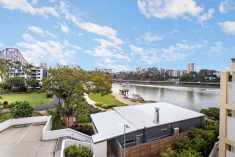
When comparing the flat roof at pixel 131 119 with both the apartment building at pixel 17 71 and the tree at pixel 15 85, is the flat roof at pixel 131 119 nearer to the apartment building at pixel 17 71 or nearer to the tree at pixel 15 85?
the tree at pixel 15 85

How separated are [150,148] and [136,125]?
2.58 metres

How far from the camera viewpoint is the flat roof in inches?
692

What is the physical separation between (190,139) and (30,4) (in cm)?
2310

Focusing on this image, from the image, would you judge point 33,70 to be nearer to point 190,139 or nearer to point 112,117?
point 112,117

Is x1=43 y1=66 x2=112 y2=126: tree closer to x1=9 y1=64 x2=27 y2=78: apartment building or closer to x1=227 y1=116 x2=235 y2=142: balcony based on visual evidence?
x1=227 y1=116 x2=235 y2=142: balcony

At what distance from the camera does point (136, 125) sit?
1859cm

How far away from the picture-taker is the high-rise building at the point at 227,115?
1277 cm

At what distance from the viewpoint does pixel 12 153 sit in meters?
16.2

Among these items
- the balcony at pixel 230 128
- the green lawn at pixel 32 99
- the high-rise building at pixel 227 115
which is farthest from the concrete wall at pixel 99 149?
the green lawn at pixel 32 99

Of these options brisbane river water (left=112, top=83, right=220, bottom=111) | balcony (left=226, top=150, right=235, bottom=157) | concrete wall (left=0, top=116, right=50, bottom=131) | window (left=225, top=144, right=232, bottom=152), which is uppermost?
window (left=225, top=144, right=232, bottom=152)

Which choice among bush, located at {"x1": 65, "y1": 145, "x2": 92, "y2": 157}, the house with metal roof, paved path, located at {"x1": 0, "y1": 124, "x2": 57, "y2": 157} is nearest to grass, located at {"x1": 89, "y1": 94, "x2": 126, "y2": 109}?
the house with metal roof

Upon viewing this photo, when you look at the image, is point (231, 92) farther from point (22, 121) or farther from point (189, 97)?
point (189, 97)

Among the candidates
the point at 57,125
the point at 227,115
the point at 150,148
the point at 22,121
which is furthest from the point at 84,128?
the point at 227,115

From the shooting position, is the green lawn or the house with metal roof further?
the green lawn
